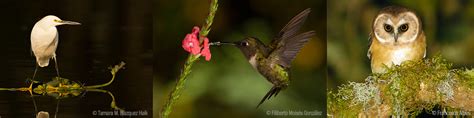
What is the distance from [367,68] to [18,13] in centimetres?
169

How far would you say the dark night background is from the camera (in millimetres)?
3004

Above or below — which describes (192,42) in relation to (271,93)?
above

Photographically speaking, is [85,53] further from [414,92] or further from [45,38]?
[414,92]

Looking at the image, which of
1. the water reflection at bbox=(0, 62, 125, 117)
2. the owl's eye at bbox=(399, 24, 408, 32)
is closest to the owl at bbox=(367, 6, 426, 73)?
the owl's eye at bbox=(399, 24, 408, 32)

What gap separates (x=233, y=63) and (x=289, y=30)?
31cm

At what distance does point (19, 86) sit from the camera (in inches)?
116

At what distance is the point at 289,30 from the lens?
117 inches

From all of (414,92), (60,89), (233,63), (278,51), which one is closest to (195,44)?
(233,63)

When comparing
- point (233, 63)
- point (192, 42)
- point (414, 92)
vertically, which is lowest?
point (414, 92)

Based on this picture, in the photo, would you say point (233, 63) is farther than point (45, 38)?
Yes

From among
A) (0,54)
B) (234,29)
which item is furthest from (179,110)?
(0,54)

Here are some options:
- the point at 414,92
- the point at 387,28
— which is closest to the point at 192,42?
Result: the point at 387,28

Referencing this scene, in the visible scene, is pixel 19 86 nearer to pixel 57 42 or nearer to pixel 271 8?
pixel 57 42

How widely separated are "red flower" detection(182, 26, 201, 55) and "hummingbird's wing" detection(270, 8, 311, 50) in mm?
357
